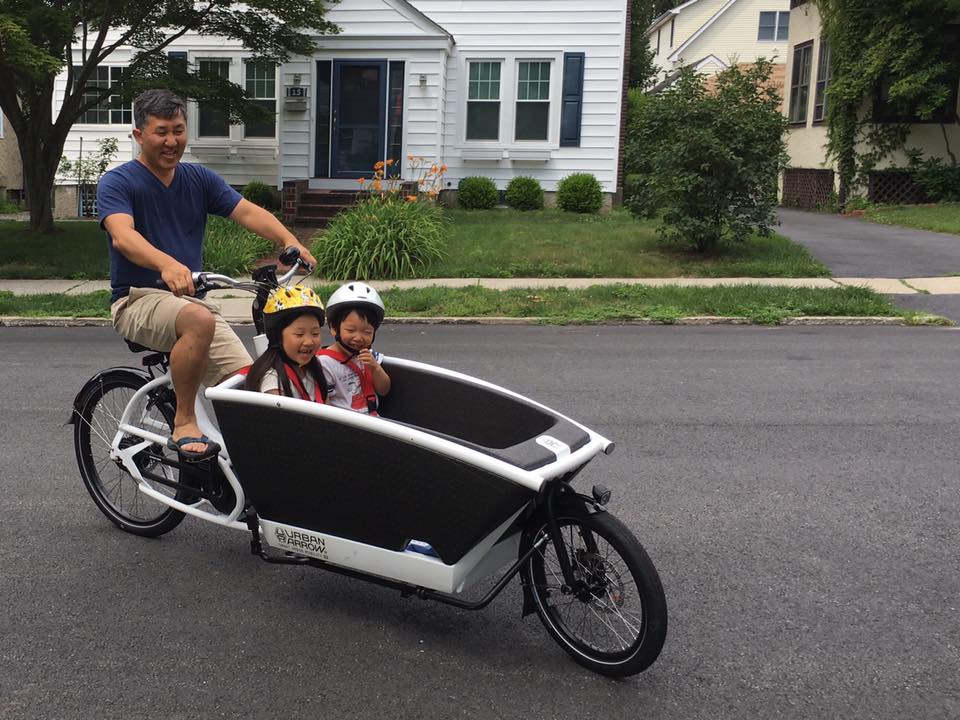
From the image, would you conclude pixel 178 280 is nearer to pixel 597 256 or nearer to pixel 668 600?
pixel 668 600

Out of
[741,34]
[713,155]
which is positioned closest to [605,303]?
[713,155]

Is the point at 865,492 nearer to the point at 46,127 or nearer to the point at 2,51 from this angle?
the point at 2,51

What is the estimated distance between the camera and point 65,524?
4.86 meters

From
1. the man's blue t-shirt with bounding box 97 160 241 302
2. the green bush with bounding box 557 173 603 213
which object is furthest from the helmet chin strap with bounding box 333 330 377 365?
the green bush with bounding box 557 173 603 213

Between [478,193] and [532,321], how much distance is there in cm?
1033

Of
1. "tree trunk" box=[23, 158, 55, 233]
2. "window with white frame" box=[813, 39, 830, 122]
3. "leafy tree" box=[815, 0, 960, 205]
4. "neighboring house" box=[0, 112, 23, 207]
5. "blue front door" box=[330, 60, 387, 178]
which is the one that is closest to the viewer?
"tree trunk" box=[23, 158, 55, 233]

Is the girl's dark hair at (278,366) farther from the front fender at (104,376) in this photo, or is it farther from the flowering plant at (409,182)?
the flowering plant at (409,182)

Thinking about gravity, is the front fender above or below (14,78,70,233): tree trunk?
below

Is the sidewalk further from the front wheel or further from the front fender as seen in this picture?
the front wheel

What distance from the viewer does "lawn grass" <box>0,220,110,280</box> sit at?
1453 centimetres

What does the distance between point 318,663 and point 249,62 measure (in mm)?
18473

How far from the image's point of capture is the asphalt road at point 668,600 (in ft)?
10.7

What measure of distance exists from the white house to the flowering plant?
0.95 feet

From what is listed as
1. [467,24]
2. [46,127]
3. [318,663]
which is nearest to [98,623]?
[318,663]
